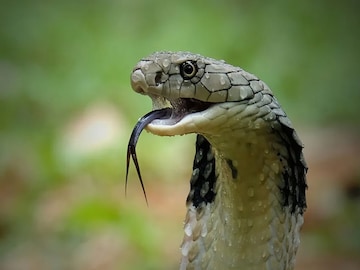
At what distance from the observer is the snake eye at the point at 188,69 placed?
1.61 meters

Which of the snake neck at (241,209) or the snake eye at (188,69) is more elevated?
the snake eye at (188,69)

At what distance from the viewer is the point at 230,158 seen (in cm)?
173

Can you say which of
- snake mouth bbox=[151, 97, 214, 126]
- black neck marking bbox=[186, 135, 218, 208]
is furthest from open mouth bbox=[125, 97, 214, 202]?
black neck marking bbox=[186, 135, 218, 208]

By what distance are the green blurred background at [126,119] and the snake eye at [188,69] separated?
1977 millimetres

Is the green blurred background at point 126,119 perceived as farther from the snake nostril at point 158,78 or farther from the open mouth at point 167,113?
the snake nostril at point 158,78

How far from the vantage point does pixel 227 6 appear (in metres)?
4.28

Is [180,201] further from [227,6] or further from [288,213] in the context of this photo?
[288,213]

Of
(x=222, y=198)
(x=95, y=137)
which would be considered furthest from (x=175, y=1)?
(x=222, y=198)

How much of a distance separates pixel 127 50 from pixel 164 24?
242 millimetres

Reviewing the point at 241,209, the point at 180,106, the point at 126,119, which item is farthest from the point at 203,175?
the point at 126,119

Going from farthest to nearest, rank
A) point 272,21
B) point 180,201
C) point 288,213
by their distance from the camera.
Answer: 1. point 272,21
2. point 180,201
3. point 288,213

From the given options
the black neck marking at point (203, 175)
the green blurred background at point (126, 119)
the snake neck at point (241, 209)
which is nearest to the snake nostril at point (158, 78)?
the snake neck at point (241, 209)

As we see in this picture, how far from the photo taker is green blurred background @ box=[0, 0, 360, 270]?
365 centimetres

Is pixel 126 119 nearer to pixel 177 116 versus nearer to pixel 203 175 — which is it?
pixel 203 175
